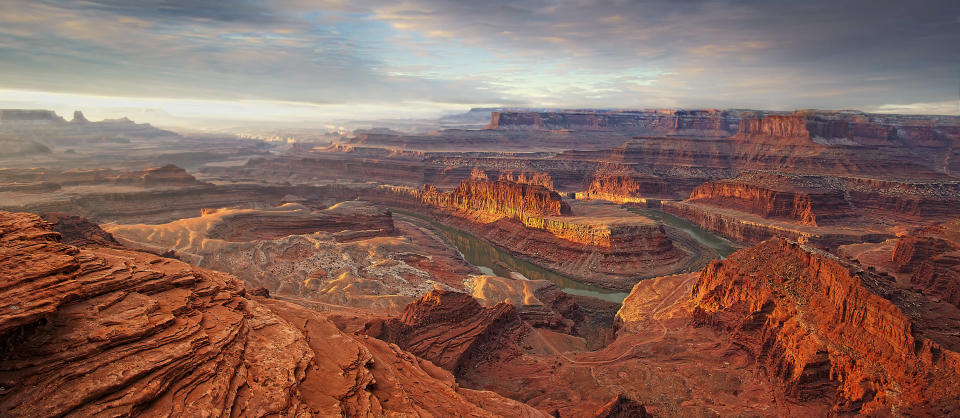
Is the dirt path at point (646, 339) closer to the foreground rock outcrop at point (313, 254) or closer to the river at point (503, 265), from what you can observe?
the river at point (503, 265)

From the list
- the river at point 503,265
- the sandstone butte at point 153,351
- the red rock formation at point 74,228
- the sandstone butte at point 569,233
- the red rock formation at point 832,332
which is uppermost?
the sandstone butte at point 153,351

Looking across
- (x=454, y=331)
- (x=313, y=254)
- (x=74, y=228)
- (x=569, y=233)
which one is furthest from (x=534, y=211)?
(x=74, y=228)

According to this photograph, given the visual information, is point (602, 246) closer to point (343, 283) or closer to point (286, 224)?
point (343, 283)

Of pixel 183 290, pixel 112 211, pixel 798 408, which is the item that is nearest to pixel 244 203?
pixel 112 211

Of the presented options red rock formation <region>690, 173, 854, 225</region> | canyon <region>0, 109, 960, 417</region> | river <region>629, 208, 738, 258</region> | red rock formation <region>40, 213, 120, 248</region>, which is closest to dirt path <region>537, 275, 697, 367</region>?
canyon <region>0, 109, 960, 417</region>

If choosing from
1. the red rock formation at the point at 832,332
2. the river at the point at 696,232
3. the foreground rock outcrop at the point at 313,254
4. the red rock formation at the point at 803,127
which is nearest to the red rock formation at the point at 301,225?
the foreground rock outcrop at the point at 313,254
